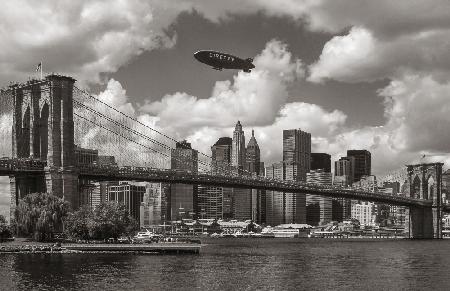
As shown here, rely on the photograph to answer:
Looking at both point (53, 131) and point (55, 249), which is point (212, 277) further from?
point (53, 131)

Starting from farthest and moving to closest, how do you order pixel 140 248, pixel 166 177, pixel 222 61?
1. pixel 166 177
2. pixel 222 61
3. pixel 140 248

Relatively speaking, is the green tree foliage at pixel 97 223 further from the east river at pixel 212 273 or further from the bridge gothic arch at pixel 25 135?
the bridge gothic arch at pixel 25 135

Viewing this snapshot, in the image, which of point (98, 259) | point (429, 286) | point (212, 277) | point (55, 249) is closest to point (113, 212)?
Result: point (55, 249)

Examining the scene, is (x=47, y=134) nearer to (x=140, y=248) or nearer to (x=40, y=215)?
(x=40, y=215)

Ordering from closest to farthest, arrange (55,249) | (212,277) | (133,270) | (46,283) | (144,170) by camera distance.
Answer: (46,283) → (212,277) → (133,270) → (55,249) → (144,170)

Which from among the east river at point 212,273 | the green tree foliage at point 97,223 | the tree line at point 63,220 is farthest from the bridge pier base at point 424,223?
the tree line at point 63,220

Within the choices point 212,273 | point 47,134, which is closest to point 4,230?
point 47,134
